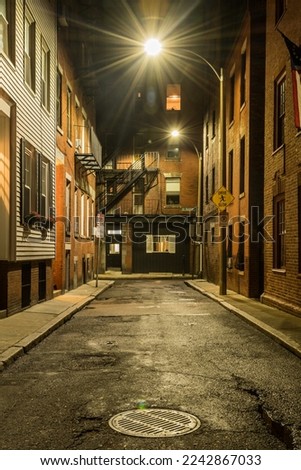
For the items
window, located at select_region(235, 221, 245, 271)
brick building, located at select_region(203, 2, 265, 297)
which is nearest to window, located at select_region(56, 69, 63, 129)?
brick building, located at select_region(203, 2, 265, 297)

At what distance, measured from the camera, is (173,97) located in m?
43.9

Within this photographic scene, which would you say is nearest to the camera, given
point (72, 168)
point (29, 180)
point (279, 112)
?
point (29, 180)

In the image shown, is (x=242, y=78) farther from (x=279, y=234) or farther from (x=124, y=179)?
(x=124, y=179)

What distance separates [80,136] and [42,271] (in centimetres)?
1022

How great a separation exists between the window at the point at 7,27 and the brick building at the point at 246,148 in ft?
30.3

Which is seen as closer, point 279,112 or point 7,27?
point 7,27

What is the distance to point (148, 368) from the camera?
8.09m

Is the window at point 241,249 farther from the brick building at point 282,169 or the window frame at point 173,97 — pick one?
the window frame at point 173,97

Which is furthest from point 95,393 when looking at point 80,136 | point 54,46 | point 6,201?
point 80,136

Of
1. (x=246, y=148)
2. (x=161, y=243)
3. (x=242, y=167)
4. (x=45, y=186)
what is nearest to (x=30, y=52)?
(x=45, y=186)

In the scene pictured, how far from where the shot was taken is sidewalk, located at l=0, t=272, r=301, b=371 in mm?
9555

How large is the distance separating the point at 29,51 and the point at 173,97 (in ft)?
94.4

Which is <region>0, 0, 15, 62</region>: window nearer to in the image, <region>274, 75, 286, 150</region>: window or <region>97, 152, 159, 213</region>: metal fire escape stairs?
<region>274, 75, 286, 150</region>: window

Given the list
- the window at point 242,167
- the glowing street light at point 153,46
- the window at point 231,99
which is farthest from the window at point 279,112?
the window at point 231,99
